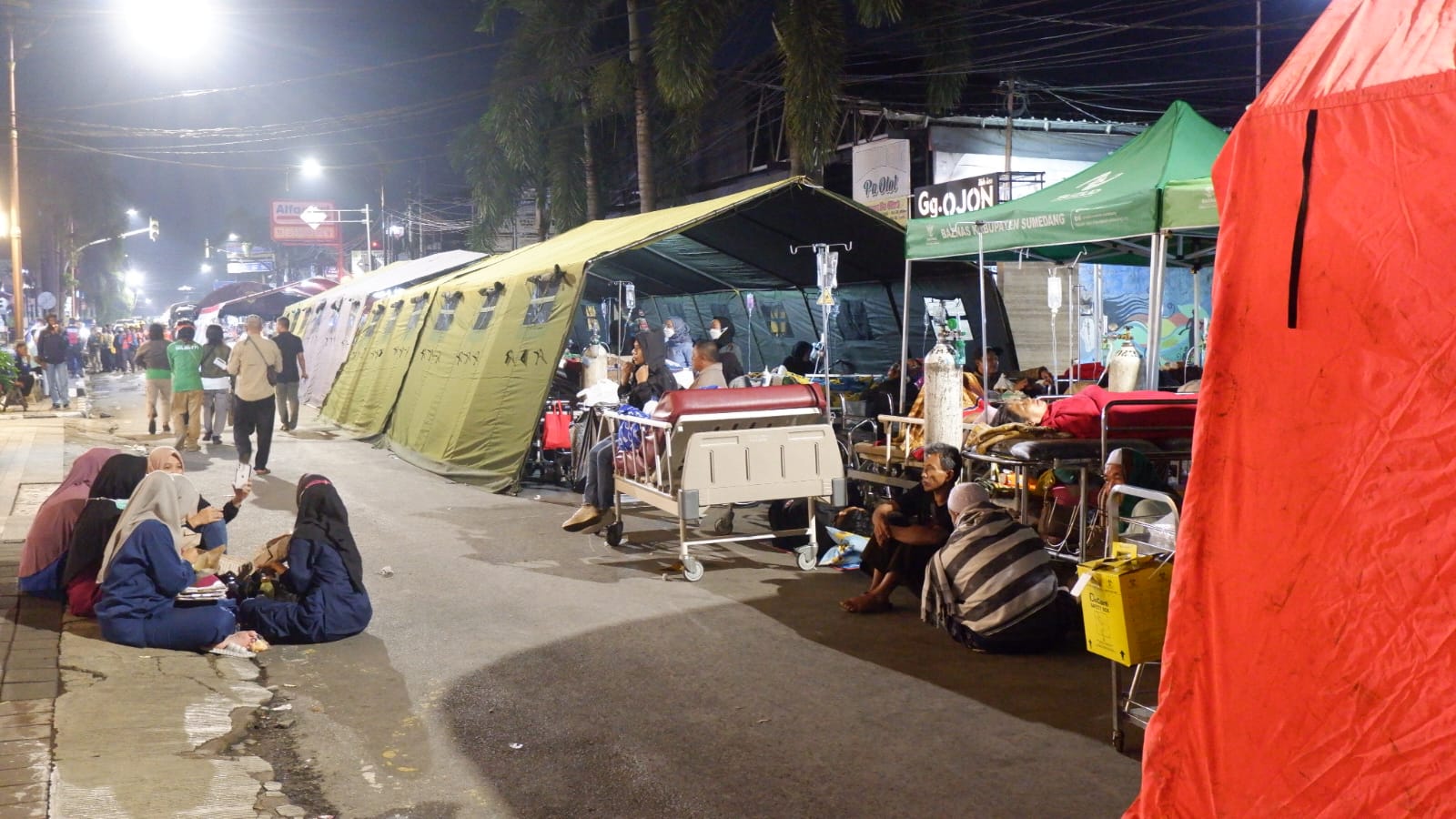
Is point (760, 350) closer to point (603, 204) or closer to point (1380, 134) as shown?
point (603, 204)

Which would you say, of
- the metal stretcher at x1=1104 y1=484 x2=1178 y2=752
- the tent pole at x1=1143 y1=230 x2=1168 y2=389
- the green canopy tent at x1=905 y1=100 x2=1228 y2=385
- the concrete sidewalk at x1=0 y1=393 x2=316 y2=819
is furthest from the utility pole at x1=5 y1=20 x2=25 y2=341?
the metal stretcher at x1=1104 y1=484 x2=1178 y2=752

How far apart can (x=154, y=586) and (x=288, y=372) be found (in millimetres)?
12646

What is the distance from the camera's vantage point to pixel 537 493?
13.1 m

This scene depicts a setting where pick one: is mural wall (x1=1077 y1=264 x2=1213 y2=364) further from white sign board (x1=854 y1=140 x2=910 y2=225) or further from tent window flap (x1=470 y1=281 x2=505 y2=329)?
tent window flap (x1=470 y1=281 x2=505 y2=329)

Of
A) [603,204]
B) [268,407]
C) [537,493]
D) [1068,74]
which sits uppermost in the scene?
[1068,74]

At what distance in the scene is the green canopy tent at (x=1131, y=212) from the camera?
8953mm

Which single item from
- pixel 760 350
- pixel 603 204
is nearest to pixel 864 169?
pixel 760 350

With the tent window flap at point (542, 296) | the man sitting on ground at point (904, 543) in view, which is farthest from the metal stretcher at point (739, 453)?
the tent window flap at point (542, 296)

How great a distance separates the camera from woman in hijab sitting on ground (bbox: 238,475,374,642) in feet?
22.4

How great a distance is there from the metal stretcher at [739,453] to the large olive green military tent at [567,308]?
167 inches

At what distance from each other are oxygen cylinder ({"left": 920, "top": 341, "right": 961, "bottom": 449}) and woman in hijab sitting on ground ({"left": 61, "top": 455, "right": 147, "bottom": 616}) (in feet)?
17.6

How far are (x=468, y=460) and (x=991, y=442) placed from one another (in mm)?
8023

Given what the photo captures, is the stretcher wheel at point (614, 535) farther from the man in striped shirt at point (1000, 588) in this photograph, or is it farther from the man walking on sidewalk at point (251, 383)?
the man walking on sidewalk at point (251, 383)

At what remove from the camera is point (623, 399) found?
1234 cm
